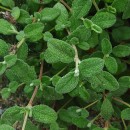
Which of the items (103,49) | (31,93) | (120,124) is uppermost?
(103,49)

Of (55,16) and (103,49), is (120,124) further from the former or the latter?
(55,16)

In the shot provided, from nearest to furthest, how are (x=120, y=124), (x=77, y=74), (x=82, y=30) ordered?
(x=77, y=74) → (x=82, y=30) → (x=120, y=124)

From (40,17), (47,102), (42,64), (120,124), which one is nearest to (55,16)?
(40,17)

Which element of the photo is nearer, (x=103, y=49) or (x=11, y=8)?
(x=103, y=49)

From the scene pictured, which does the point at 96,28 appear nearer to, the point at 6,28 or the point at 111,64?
the point at 111,64

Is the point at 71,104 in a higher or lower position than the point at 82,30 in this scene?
lower

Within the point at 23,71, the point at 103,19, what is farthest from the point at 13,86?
the point at 103,19
